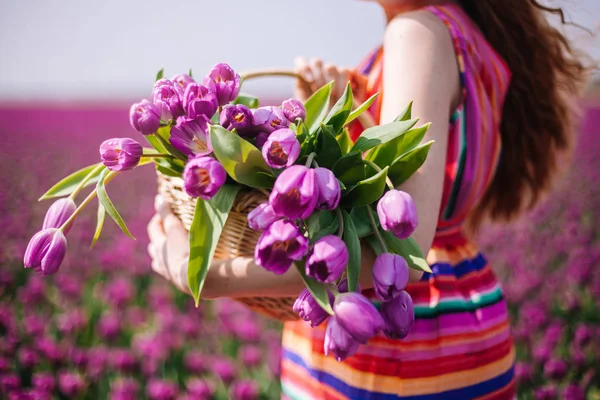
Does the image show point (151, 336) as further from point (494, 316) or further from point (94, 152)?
point (94, 152)

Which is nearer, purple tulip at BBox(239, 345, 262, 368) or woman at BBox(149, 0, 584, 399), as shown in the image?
woman at BBox(149, 0, 584, 399)

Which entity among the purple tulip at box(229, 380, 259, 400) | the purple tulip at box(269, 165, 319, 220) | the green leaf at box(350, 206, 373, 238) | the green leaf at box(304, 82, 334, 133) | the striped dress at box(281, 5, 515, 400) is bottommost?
the purple tulip at box(229, 380, 259, 400)

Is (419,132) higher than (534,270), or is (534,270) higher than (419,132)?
(419,132)

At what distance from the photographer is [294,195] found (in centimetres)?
47

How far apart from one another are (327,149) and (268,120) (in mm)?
75

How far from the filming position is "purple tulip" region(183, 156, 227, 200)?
516 mm

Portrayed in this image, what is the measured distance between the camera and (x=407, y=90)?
71 cm

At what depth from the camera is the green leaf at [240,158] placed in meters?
0.53

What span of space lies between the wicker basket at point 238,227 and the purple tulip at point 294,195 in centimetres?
13

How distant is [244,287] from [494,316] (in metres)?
0.49

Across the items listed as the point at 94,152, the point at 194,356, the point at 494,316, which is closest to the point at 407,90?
the point at 494,316

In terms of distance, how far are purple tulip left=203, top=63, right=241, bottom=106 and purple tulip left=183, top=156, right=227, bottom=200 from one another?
91mm

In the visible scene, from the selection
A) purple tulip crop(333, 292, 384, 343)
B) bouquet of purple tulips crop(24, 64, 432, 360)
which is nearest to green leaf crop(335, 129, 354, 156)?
bouquet of purple tulips crop(24, 64, 432, 360)

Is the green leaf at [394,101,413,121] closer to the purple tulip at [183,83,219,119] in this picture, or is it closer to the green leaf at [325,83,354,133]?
the green leaf at [325,83,354,133]
